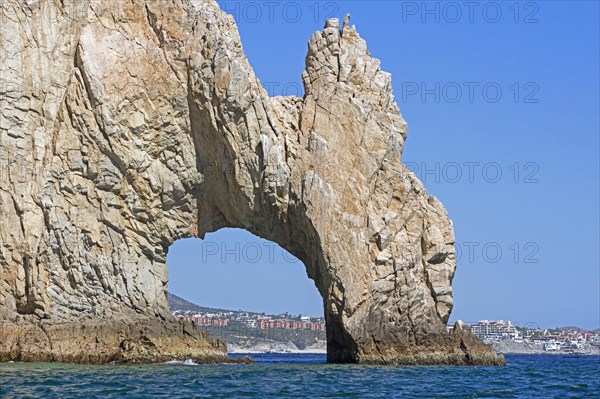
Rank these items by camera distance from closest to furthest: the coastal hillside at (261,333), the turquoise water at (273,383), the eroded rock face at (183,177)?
1. the turquoise water at (273,383)
2. the eroded rock face at (183,177)
3. the coastal hillside at (261,333)

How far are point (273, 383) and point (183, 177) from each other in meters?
14.3

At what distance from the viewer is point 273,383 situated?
31.3 meters

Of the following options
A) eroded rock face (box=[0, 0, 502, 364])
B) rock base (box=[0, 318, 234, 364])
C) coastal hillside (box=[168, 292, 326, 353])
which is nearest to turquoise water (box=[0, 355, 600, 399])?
rock base (box=[0, 318, 234, 364])

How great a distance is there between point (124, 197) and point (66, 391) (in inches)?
653

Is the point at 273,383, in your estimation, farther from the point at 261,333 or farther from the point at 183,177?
the point at 261,333

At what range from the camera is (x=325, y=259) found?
43.2 meters

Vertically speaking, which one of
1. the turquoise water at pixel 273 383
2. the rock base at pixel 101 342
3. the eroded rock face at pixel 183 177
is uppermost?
the eroded rock face at pixel 183 177

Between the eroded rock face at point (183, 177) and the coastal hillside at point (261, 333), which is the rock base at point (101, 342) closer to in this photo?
the eroded rock face at point (183, 177)

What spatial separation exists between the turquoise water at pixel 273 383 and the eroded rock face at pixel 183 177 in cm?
414

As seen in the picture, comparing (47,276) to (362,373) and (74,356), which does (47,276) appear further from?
(362,373)

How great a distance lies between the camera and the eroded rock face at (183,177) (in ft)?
134

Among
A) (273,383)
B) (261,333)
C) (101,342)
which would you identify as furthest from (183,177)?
(261,333)

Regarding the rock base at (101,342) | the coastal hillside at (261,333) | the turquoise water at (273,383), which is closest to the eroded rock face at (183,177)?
the rock base at (101,342)

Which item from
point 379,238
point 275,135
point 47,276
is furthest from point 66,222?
point 379,238
